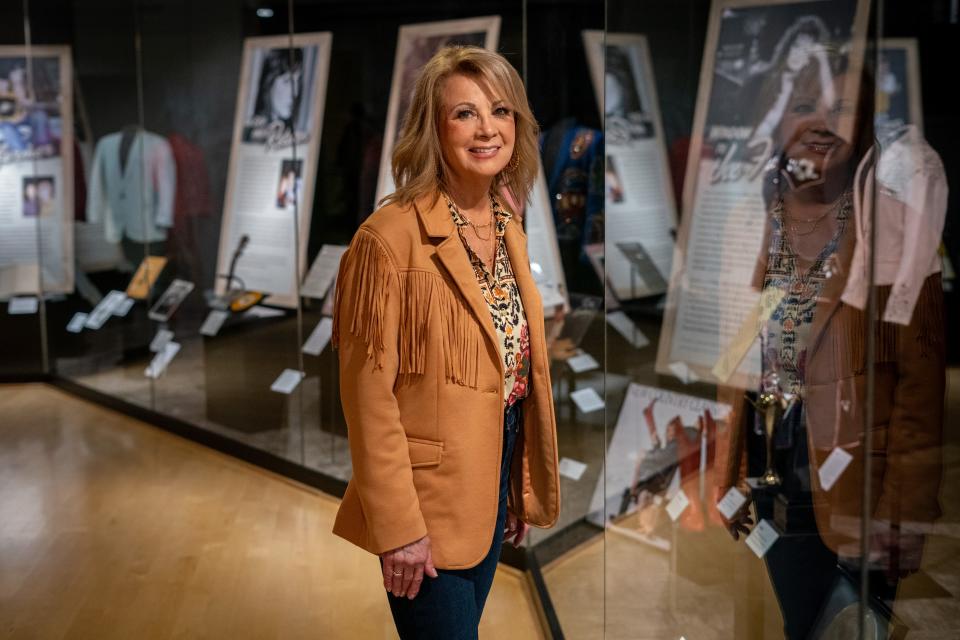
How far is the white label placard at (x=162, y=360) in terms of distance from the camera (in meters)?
5.82

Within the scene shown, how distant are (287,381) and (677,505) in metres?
2.79

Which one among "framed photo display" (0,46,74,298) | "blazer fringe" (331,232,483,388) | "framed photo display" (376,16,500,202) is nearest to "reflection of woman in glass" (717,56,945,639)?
"blazer fringe" (331,232,483,388)

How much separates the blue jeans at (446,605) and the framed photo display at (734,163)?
0.60 meters

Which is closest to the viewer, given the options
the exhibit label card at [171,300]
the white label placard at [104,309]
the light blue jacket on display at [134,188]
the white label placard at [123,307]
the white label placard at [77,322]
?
the exhibit label card at [171,300]

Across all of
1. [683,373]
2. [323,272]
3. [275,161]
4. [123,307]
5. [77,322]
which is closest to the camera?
[683,373]

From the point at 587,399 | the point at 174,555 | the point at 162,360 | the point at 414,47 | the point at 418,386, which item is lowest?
the point at 174,555

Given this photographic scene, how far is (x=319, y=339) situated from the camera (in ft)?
15.7

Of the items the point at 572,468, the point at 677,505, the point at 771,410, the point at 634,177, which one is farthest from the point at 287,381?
the point at 771,410

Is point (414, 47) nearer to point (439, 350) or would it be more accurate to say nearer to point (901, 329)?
point (439, 350)

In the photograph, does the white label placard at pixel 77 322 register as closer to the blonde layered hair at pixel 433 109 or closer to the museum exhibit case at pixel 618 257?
the museum exhibit case at pixel 618 257

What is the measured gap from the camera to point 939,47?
4.45ft

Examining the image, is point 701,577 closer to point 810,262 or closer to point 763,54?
point 810,262

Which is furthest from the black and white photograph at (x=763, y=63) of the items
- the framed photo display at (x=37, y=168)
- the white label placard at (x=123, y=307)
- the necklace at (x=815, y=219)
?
the framed photo display at (x=37, y=168)

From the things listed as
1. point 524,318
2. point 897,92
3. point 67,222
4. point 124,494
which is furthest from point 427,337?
point 67,222
